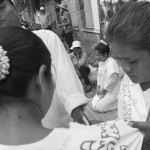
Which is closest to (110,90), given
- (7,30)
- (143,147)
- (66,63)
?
(66,63)

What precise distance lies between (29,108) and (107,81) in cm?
347

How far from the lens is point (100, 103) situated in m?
4.52

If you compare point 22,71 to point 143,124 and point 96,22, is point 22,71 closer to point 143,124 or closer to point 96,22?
point 143,124

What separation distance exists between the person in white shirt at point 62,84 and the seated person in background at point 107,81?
2778mm

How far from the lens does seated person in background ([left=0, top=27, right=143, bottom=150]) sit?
3.06ft

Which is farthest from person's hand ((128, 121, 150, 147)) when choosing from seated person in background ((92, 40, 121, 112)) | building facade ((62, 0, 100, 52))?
building facade ((62, 0, 100, 52))

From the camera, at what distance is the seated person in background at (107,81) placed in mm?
4379

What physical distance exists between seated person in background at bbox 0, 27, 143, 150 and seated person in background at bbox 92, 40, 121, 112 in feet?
11.0

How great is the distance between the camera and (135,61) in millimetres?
1423

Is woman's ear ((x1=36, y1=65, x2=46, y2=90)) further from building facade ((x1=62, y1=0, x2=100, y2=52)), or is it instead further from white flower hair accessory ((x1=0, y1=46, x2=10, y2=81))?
building facade ((x1=62, y1=0, x2=100, y2=52))

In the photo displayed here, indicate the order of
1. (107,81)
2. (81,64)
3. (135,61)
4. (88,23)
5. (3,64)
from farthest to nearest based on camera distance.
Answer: (88,23) < (81,64) < (107,81) < (135,61) < (3,64)

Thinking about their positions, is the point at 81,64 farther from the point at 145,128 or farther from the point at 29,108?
the point at 29,108

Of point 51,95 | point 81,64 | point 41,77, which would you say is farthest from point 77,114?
point 81,64

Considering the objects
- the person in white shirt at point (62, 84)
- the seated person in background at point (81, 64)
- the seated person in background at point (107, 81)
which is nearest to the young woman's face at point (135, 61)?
the person in white shirt at point (62, 84)
